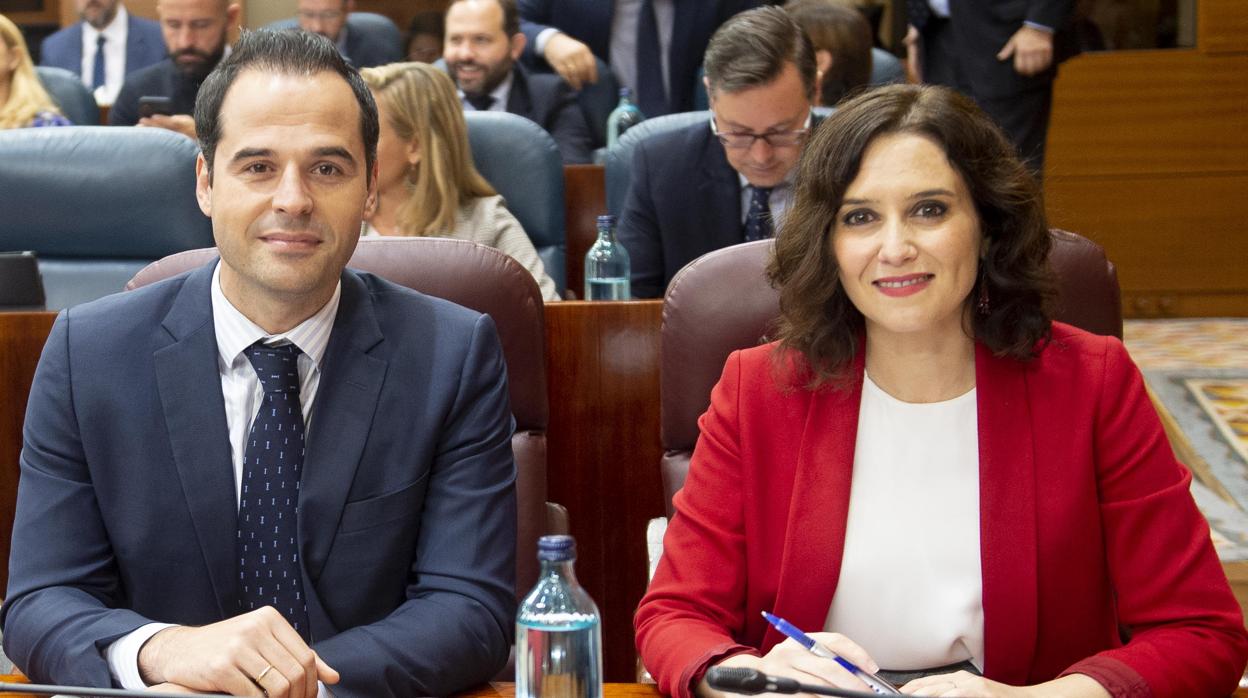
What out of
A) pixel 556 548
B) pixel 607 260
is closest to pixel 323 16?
pixel 607 260

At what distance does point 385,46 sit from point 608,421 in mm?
3235

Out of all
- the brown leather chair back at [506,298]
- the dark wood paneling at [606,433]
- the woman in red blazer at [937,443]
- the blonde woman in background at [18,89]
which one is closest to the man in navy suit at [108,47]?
the blonde woman in background at [18,89]

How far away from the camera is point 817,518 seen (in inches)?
57.3

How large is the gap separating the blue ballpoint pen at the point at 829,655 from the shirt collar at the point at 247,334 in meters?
0.56

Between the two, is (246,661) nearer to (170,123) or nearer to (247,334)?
(247,334)

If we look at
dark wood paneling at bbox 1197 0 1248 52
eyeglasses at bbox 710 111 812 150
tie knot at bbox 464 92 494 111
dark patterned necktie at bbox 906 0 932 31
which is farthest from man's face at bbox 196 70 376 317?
dark wood paneling at bbox 1197 0 1248 52

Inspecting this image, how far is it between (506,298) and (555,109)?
2.49 m

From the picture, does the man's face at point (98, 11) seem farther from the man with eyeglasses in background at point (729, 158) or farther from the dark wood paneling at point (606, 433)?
the dark wood paneling at point (606, 433)

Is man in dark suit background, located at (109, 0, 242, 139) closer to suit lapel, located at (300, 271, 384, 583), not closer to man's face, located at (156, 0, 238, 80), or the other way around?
man's face, located at (156, 0, 238, 80)

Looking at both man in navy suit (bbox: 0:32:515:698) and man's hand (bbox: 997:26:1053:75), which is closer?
Answer: man in navy suit (bbox: 0:32:515:698)

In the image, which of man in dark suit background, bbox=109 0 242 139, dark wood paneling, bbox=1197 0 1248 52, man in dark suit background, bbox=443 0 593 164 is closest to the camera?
man in dark suit background, bbox=443 0 593 164

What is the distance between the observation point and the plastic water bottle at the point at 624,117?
418cm

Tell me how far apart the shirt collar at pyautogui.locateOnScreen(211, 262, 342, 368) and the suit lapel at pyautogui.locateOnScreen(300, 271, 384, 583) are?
0.02 metres

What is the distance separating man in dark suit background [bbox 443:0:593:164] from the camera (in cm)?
424
